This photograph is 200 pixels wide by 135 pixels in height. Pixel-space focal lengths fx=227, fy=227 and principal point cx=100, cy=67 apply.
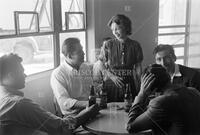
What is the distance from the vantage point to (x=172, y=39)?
1435 mm

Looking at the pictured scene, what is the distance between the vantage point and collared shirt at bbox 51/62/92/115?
52.9 inches

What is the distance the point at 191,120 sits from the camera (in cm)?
75

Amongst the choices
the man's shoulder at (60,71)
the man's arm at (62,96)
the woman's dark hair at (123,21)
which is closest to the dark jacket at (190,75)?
the woman's dark hair at (123,21)

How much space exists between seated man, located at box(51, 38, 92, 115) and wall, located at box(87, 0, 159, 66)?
1.28 ft

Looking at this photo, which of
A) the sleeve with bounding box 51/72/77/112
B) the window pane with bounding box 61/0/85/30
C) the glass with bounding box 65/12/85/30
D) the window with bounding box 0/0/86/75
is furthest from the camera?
the glass with bounding box 65/12/85/30

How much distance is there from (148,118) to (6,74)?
55 centimetres

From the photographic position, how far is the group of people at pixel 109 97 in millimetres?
755

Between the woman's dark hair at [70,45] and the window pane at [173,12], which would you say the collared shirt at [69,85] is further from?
the window pane at [173,12]

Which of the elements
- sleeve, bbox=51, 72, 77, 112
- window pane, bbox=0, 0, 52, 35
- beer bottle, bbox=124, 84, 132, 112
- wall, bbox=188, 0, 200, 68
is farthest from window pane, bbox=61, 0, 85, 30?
wall, bbox=188, 0, 200, 68

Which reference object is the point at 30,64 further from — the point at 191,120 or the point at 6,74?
the point at 191,120

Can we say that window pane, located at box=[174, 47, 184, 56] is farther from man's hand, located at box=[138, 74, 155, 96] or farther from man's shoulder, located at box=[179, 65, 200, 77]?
man's hand, located at box=[138, 74, 155, 96]

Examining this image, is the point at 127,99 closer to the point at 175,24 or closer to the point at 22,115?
the point at 175,24

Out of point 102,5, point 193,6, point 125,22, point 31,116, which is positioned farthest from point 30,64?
point 193,6

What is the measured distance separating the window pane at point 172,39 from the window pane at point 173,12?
0.33 ft
